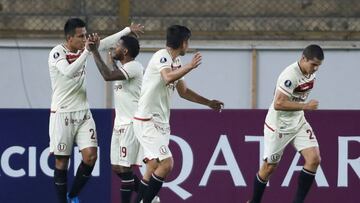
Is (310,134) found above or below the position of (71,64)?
below

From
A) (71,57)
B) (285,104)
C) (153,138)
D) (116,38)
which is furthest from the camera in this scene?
(116,38)

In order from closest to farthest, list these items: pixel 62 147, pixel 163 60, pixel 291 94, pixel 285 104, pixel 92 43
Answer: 1. pixel 163 60
2. pixel 92 43
3. pixel 285 104
4. pixel 291 94
5. pixel 62 147

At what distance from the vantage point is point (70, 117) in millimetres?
13570

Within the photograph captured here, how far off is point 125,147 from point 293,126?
5.97 ft

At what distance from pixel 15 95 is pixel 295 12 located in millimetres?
4098

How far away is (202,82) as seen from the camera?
17.4 metres

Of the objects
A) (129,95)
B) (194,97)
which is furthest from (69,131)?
(194,97)

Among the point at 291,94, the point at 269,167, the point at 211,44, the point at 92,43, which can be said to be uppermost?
the point at 92,43

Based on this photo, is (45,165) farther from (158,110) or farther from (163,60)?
(163,60)

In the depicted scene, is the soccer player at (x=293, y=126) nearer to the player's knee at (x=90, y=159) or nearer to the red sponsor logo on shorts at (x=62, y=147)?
the player's knee at (x=90, y=159)

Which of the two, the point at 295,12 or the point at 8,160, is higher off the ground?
the point at 295,12

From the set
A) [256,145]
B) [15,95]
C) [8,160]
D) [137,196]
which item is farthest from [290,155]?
[15,95]

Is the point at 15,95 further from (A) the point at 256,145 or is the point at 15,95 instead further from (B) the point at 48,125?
(A) the point at 256,145

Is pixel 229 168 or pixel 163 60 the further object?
pixel 229 168
